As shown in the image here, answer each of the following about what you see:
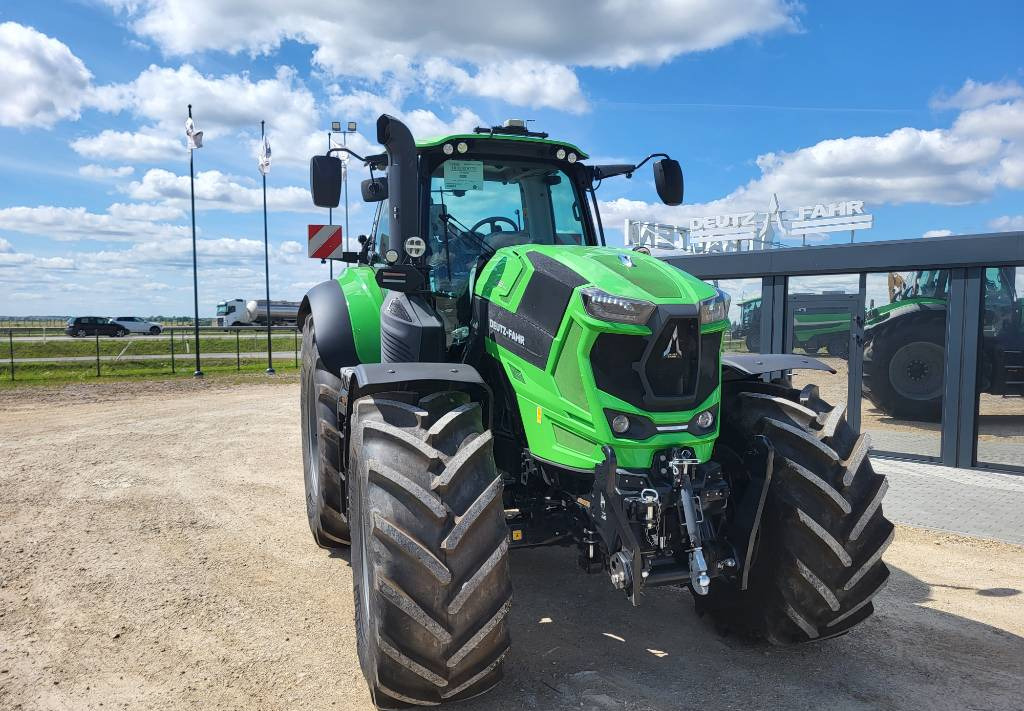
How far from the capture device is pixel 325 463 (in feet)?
16.7

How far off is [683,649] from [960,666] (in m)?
1.46

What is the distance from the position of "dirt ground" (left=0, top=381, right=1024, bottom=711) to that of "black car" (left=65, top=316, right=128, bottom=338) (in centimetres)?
4436

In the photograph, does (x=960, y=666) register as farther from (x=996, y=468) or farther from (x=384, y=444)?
(x=996, y=468)

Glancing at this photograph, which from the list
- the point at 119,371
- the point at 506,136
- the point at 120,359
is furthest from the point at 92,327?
the point at 506,136

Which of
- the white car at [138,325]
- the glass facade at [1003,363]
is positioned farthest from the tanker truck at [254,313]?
the glass facade at [1003,363]

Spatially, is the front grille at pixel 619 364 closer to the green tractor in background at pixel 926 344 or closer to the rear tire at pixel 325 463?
the rear tire at pixel 325 463

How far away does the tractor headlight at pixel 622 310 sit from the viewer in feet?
11.0

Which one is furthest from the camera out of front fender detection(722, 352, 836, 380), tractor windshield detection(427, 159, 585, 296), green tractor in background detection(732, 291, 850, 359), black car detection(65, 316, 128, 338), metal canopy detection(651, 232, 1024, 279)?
black car detection(65, 316, 128, 338)

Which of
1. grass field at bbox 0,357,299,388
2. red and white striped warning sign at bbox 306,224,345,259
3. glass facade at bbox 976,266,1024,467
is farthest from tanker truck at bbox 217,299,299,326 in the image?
glass facade at bbox 976,266,1024,467

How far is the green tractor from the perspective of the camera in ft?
10.3

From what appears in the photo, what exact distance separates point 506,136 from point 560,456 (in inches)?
90.5

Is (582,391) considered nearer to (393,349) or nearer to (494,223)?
(393,349)

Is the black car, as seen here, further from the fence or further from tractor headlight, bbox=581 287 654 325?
tractor headlight, bbox=581 287 654 325

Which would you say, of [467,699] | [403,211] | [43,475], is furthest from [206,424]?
[467,699]
